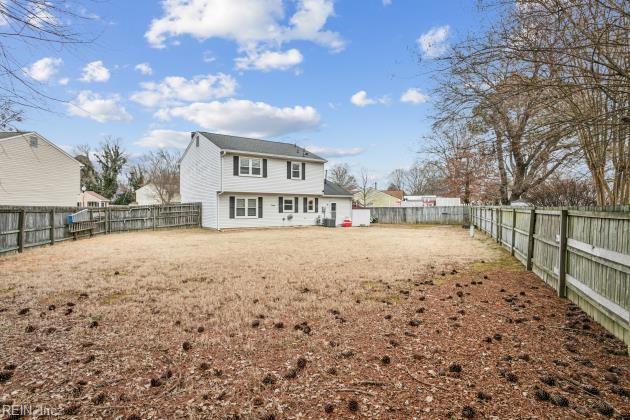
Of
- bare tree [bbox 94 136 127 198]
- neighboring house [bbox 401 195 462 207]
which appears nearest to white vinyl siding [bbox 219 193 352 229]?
neighboring house [bbox 401 195 462 207]

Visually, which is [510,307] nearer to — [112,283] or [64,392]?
[64,392]

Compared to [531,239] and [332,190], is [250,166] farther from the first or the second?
[531,239]

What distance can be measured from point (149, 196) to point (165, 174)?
15.8 feet

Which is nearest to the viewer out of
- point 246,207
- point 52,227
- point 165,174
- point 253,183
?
point 52,227

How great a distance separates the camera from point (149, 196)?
4406 cm

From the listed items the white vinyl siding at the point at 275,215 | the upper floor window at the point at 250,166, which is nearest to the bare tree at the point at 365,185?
the white vinyl siding at the point at 275,215

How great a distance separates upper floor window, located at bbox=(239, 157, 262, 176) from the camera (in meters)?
20.1

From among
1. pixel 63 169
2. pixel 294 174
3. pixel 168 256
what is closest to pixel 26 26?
pixel 168 256

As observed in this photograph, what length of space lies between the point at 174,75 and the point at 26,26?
13.2 m

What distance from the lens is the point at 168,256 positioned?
29.1 feet

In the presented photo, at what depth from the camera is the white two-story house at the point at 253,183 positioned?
64.6 ft

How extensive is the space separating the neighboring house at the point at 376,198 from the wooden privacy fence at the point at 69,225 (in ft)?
109

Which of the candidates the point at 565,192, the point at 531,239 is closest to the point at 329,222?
the point at 565,192

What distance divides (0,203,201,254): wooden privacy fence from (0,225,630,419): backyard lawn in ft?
15.8
